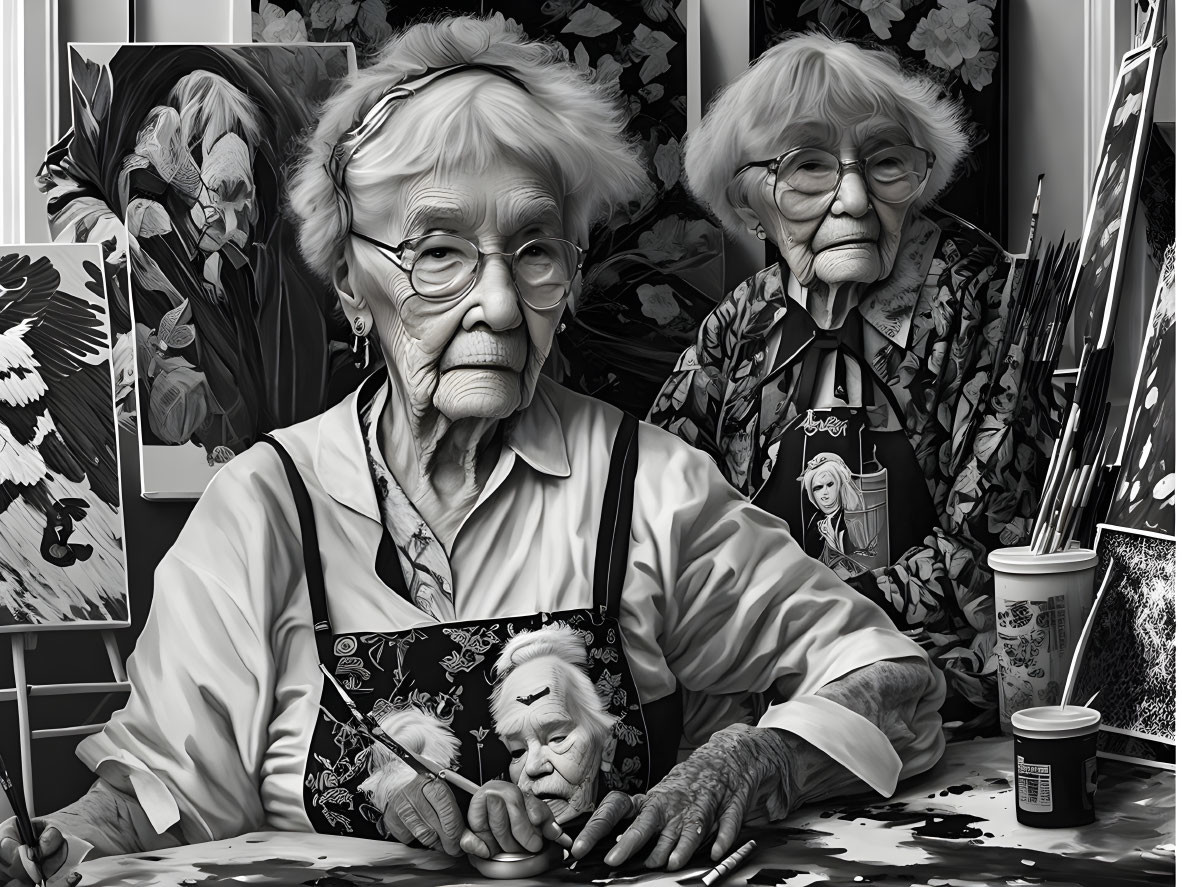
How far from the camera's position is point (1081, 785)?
1.72 m

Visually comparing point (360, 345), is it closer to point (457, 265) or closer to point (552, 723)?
point (457, 265)

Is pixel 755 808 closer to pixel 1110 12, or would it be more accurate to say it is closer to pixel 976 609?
pixel 976 609

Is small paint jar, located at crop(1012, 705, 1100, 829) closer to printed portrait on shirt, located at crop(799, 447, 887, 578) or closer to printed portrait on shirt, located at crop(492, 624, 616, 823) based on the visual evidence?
printed portrait on shirt, located at crop(799, 447, 887, 578)

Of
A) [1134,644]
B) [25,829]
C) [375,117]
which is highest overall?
[375,117]

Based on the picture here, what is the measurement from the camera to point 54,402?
1.95m

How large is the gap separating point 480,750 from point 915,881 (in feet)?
1.98

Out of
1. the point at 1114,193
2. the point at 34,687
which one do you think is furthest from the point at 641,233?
the point at 34,687

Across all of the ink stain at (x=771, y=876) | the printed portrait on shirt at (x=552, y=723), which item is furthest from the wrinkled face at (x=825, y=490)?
the ink stain at (x=771, y=876)

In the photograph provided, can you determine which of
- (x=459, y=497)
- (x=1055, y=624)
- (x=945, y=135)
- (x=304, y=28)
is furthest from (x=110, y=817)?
(x=945, y=135)

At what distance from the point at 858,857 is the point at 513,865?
459mm

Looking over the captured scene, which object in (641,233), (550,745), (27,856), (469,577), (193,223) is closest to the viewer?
(27,856)

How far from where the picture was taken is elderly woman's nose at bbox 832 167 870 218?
2.05 metres

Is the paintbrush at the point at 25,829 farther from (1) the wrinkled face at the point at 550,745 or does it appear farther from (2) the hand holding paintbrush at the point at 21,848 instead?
(1) the wrinkled face at the point at 550,745

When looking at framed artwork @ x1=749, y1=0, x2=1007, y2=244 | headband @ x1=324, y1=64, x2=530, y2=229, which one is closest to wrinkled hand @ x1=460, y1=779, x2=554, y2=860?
headband @ x1=324, y1=64, x2=530, y2=229
